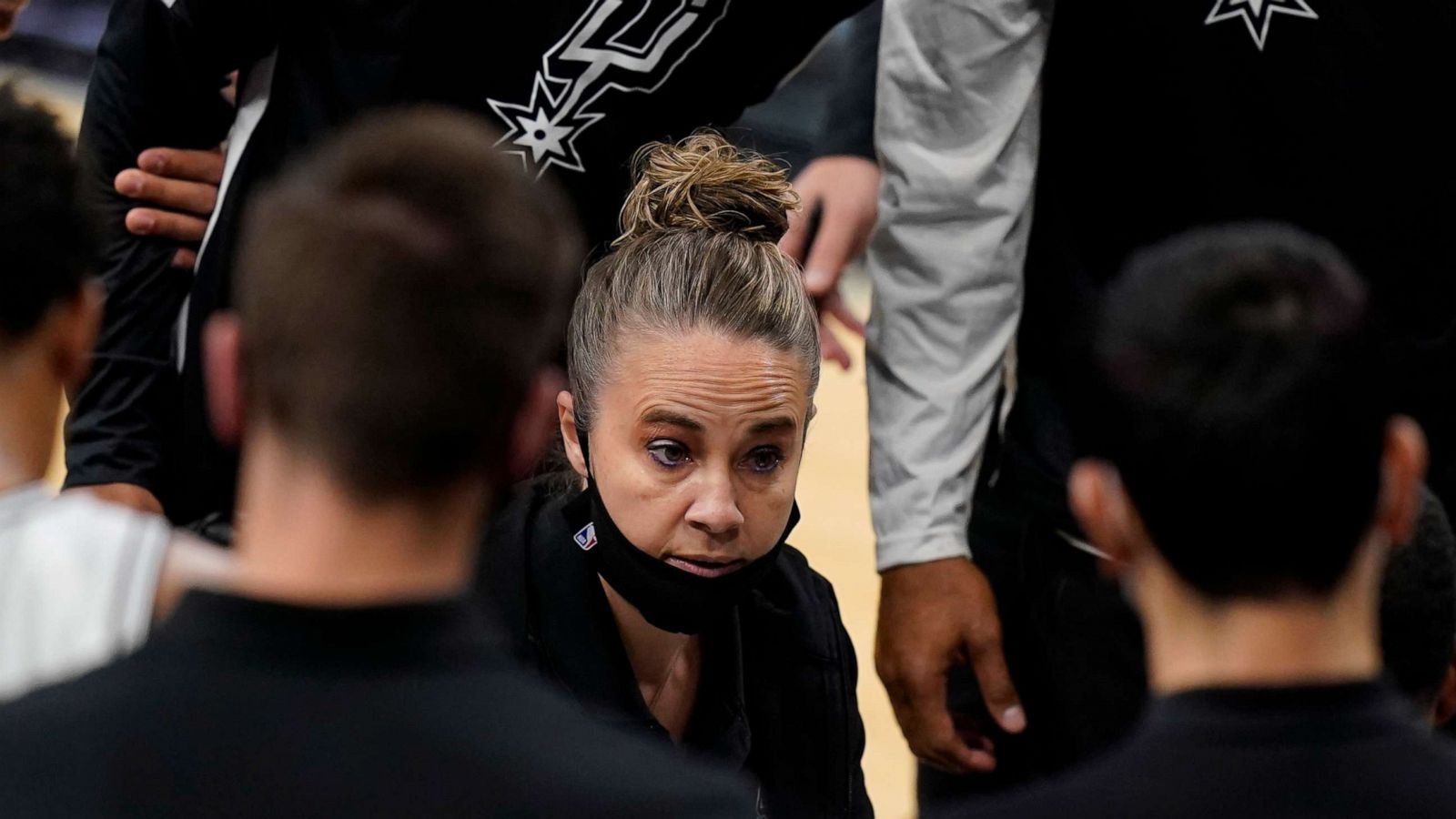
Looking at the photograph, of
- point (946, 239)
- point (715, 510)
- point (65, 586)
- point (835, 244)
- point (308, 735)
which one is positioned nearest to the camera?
point (308, 735)

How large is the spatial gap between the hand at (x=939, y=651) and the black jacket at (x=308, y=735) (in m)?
1.05

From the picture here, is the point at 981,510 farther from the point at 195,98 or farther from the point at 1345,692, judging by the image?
the point at 1345,692

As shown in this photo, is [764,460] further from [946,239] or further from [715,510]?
[946,239]

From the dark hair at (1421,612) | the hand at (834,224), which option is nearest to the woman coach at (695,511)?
the hand at (834,224)

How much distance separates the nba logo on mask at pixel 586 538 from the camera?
75.7 inches

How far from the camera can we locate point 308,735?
85cm

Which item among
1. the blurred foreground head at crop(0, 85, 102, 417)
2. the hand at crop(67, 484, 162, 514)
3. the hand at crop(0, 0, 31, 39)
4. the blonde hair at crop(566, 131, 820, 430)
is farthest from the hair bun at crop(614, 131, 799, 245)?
the blurred foreground head at crop(0, 85, 102, 417)

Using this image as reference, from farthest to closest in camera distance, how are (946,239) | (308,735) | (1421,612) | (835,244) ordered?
(835,244) < (946,239) < (1421,612) < (308,735)

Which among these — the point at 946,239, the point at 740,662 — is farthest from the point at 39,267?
the point at 946,239

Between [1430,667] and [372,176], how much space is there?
39.9 inches

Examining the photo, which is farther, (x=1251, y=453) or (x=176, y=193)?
(x=176, y=193)

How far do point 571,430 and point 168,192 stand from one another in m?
0.49

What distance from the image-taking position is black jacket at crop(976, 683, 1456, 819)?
0.89 metres

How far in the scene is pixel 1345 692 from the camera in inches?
36.5
